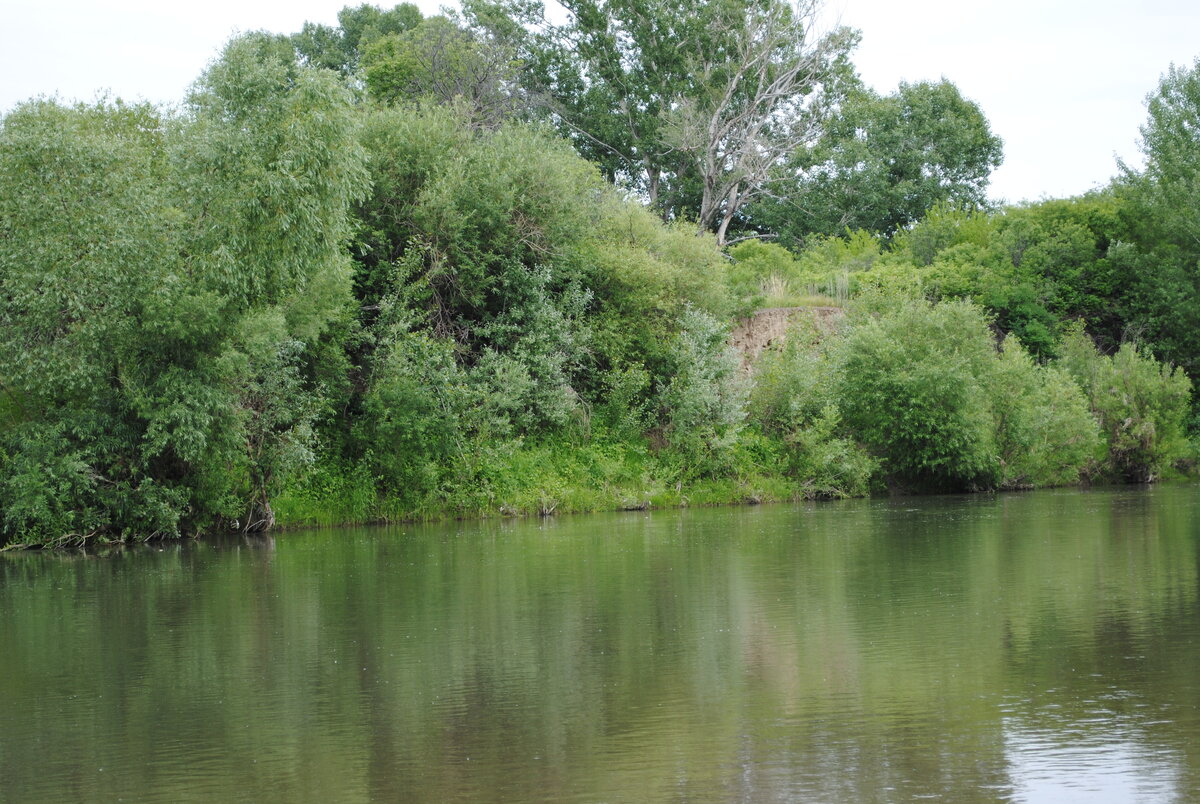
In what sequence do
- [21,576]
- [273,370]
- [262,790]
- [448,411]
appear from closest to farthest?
1. [262,790]
2. [21,576]
3. [273,370]
4. [448,411]

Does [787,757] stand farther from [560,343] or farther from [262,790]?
[560,343]

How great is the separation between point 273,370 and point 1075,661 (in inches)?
902

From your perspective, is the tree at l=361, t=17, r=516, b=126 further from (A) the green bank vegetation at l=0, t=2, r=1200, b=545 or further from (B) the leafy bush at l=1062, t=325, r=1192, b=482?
(B) the leafy bush at l=1062, t=325, r=1192, b=482

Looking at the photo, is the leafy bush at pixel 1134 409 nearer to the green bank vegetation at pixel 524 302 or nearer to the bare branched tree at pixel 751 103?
the green bank vegetation at pixel 524 302

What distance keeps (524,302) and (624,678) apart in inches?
1058

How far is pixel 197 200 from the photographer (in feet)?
90.8

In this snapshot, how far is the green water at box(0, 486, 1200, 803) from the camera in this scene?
779 cm

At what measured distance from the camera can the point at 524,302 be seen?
36969mm

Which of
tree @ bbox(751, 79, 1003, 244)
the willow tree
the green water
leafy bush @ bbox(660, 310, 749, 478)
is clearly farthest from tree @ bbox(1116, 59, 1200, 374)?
the willow tree

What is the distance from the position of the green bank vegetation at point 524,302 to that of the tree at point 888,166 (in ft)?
12.2

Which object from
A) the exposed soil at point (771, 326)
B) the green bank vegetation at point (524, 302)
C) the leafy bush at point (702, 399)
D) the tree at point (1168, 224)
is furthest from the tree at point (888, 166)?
the leafy bush at point (702, 399)

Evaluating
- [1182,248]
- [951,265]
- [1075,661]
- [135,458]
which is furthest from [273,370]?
[1182,248]

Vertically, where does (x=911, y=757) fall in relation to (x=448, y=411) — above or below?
below

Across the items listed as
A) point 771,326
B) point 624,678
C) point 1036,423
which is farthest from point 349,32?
point 624,678
